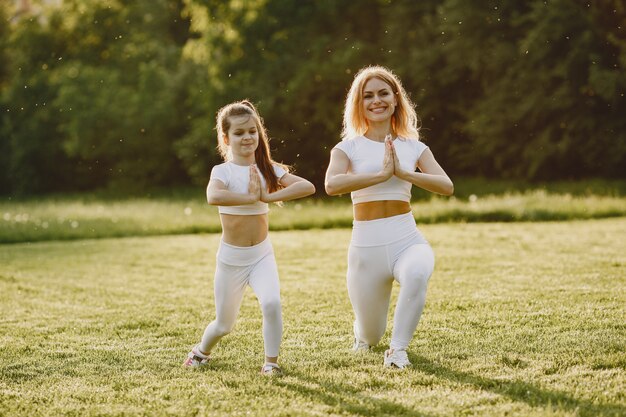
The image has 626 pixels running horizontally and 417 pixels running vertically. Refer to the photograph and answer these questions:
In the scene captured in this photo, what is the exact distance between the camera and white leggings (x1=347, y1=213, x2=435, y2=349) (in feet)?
16.6

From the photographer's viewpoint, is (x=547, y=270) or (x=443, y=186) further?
(x=547, y=270)

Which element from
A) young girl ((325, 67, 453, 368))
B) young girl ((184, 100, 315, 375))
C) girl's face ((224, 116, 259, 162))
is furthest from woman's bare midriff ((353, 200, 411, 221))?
girl's face ((224, 116, 259, 162))

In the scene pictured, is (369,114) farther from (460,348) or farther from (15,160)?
(15,160)

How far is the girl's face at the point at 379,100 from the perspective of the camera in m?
5.41

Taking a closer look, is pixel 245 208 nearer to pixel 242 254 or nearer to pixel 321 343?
pixel 242 254

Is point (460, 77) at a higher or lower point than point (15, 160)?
higher

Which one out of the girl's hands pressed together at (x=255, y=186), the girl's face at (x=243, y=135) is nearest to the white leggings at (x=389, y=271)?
the girl's hands pressed together at (x=255, y=186)

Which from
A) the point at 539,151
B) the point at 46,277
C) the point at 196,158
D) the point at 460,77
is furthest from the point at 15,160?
the point at 46,277

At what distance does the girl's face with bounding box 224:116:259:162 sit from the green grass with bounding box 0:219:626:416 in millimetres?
1401

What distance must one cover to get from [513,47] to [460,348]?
21927 millimetres

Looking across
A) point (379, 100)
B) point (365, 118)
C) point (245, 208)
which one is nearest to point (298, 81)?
point (365, 118)

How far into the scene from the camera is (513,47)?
2597cm

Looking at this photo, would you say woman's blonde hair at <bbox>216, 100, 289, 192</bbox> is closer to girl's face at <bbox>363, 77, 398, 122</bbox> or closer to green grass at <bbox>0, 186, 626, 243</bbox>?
girl's face at <bbox>363, 77, 398, 122</bbox>

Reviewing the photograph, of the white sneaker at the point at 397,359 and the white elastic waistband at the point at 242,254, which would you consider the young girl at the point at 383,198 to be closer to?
the white sneaker at the point at 397,359
